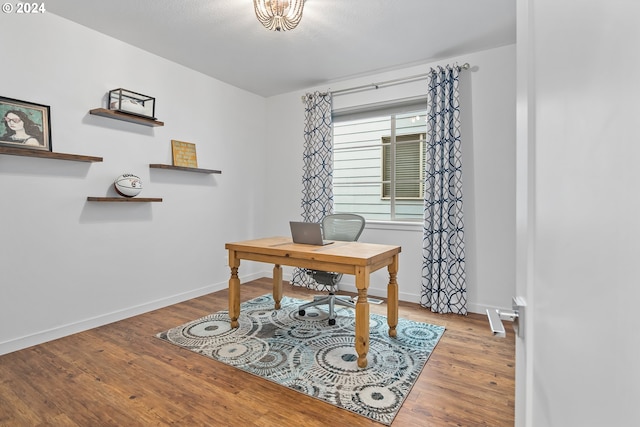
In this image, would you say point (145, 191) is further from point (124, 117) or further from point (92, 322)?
point (92, 322)

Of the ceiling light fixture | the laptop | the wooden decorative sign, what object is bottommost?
the laptop

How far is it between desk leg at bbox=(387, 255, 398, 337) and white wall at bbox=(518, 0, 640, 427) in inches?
81.6

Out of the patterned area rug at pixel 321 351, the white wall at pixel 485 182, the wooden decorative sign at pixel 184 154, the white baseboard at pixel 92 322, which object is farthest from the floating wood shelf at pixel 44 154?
the white wall at pixel 485 182

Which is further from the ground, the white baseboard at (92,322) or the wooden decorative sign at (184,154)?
the wooden decorative sign at (184,154)

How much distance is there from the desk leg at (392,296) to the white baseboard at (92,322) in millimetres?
2397

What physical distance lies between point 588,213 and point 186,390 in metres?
2.21

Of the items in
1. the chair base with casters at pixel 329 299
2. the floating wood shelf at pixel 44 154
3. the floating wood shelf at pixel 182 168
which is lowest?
the chair base with casters at pixel 329 299

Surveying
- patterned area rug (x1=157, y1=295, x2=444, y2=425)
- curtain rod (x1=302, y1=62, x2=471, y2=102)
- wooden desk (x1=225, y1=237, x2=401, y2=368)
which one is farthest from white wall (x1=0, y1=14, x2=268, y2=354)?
curtain rod (x1=302, y1=62, x2=471, y2=102)

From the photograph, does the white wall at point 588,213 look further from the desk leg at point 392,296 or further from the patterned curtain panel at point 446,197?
the patterned curtain panel at point 446,197

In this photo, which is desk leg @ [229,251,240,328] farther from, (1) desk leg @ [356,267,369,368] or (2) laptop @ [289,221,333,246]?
(1) desk leg @ [356,267,369,368]

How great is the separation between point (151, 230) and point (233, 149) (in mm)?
1568

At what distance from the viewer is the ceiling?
2.53 meters

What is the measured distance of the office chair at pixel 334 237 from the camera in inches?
115

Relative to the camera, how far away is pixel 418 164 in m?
3.82
